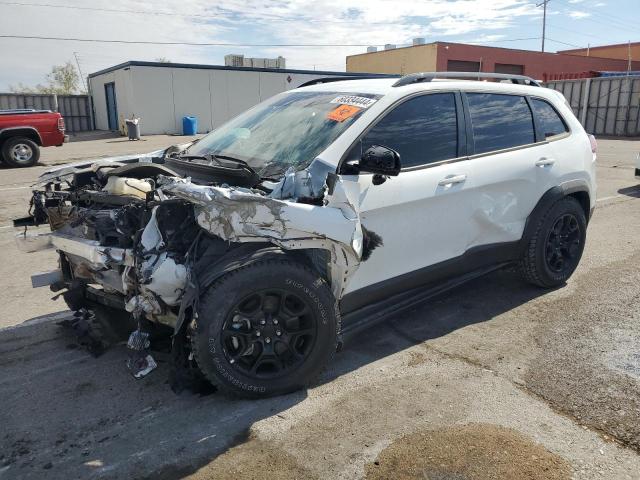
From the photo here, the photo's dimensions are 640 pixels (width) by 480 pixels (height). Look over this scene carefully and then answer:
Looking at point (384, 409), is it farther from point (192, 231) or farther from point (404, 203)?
point (192, 231)

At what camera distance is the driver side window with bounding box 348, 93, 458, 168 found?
3.58 metres

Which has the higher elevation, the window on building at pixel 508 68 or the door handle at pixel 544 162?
the window on building at pixel 508 68

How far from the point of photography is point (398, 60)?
41.2 metres

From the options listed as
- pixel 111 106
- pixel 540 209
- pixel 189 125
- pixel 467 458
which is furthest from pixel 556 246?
pixel 111 106

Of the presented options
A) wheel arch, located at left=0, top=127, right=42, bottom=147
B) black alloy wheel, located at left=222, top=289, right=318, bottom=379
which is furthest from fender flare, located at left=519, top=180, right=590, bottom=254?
wheel arch, located at left=0, top=127, right=42, bottom=147

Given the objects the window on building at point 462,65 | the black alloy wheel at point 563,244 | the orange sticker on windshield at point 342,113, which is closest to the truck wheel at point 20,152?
the orange sticker on windshield at point 342,113

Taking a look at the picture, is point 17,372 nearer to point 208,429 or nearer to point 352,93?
point 208,429

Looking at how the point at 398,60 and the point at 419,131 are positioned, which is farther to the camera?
the point at 398,60

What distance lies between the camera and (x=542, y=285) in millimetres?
4891

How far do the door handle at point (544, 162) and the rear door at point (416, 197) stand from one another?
91 cm

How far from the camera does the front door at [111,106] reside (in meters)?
31.7

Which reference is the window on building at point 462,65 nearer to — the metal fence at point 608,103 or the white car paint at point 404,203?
the metal fence at point 608,103

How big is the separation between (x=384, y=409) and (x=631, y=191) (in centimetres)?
936

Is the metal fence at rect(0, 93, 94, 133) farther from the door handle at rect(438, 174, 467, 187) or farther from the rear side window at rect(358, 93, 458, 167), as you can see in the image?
the door handle at rect(438, 174, 467, 187)
